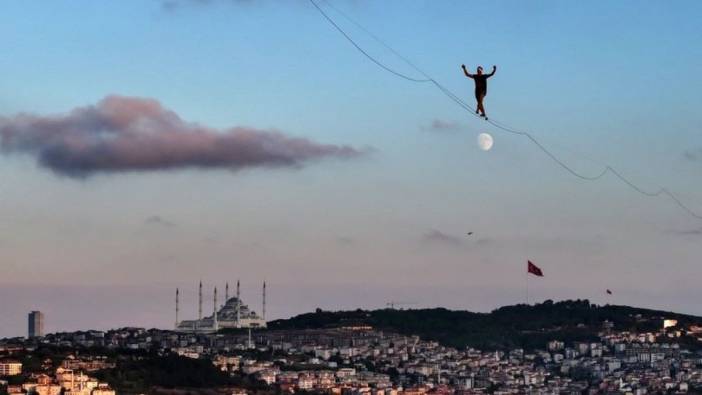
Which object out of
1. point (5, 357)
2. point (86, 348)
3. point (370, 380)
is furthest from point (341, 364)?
point (5, 357)

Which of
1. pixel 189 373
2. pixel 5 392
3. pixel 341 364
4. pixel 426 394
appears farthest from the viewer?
pixel 341 364

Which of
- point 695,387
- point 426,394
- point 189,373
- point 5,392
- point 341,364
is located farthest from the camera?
point 341,364

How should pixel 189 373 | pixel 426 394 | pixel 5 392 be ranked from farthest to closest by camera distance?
pixel 426 394, pixel 189 373, pixel 5 392

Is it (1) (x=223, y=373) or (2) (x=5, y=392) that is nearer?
(2) (x=5, y=392)

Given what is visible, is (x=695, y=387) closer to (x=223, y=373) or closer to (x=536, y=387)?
(x=536, y=387)

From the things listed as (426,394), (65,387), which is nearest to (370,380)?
(426,394)

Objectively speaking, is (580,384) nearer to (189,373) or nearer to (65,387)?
(189,373)

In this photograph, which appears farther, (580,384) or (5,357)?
(580,384)

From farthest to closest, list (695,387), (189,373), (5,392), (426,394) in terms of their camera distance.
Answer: (695,387), (426,394), (189,373), (5,392)
